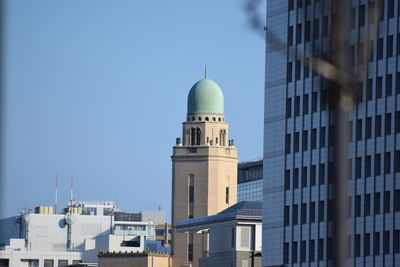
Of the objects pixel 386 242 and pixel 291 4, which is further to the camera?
pixel 291 4

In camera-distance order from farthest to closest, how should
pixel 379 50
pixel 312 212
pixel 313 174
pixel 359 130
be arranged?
pixel 313 174 → pixel 312 212 → pixel 359 130 → pixel 379 50

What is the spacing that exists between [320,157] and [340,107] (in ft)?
321

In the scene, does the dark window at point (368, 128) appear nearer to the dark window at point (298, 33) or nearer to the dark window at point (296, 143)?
the dark window at point (298, 33)

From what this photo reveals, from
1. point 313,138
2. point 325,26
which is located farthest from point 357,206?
point 325,26

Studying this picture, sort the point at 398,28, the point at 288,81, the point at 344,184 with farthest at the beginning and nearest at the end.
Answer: the point at 288,81 < the point at 398,28 < the point at 344,184

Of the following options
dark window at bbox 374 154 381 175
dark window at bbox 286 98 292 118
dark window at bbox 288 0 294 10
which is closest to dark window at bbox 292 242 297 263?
dark window at bbox 286 98 292 118

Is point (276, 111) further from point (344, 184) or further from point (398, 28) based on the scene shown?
point (344, 184)

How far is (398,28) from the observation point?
328 feet

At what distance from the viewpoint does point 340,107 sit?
10.4 meters

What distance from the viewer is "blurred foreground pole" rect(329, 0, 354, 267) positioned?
10.1 m

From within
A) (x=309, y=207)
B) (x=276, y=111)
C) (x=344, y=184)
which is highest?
(x=276, y=111)

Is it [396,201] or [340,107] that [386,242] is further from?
[340,107]

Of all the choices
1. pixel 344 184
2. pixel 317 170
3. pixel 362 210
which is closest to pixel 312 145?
pixel 317 170

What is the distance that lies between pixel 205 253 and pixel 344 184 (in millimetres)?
180500
